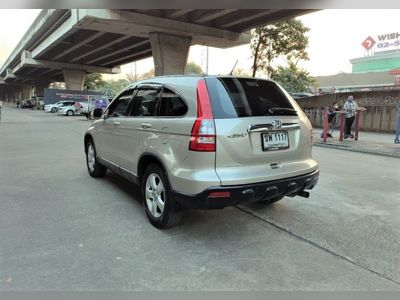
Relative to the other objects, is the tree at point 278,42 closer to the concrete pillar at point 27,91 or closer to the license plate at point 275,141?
the license plate at point 275,141

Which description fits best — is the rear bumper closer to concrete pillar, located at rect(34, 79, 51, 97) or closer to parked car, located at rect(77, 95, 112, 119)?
parked car, located at rect(77, 95, 112, 119)

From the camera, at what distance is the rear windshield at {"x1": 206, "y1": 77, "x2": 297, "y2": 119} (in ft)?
12.6

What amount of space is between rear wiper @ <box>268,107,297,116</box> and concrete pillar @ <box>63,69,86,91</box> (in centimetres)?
5417

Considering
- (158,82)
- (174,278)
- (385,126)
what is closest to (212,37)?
(385,126)

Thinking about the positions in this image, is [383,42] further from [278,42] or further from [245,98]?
[245,98]

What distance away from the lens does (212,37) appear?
26.0 meters

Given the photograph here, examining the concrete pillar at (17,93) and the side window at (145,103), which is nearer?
the side window at (145,103)

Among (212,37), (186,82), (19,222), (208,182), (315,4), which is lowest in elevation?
(19,222)

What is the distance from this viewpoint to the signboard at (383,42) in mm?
82812

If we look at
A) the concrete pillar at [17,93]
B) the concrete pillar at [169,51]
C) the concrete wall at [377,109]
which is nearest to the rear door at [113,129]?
the concrete wall at [377,109]

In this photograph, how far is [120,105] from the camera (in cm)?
577

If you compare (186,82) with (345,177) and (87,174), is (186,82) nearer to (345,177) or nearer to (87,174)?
(87,174)

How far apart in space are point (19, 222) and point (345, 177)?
5.88 metres

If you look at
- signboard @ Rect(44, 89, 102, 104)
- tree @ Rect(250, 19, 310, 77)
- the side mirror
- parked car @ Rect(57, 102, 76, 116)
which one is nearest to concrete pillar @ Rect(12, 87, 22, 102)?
signboard @ Rect(44, 89, 102, 104)
